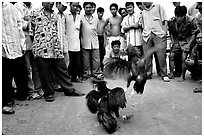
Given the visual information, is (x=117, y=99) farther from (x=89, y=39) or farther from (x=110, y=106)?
(x=89, y=39)

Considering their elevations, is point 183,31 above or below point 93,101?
above

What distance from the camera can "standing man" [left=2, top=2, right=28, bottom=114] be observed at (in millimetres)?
4223

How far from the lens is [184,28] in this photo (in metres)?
6.09

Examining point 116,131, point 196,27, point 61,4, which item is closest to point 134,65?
point 116,131

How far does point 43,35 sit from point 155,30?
2.69 metres

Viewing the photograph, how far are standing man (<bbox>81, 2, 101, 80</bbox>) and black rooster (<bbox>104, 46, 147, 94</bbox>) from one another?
2531mm

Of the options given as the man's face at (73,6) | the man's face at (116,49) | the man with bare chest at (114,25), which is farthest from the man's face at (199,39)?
the man's face at (73,6)

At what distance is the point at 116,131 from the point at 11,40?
6.86ft

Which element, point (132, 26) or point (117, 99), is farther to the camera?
point (132, 26)

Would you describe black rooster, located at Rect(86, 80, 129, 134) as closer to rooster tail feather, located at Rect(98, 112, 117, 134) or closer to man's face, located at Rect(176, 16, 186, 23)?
rooster tail feather, located at Rect(98, 112, 117, 134)

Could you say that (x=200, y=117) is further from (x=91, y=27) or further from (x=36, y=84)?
(x=91, y=27)

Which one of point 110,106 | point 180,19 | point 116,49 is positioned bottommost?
point 110,106

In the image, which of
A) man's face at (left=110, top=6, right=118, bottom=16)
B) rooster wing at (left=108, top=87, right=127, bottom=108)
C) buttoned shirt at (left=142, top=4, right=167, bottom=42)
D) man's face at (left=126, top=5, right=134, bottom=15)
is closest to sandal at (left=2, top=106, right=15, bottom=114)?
rooster wing at (left=108, top=87, right=127, bottom=108)

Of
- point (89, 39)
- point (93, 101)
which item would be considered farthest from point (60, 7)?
point (93, 101)
